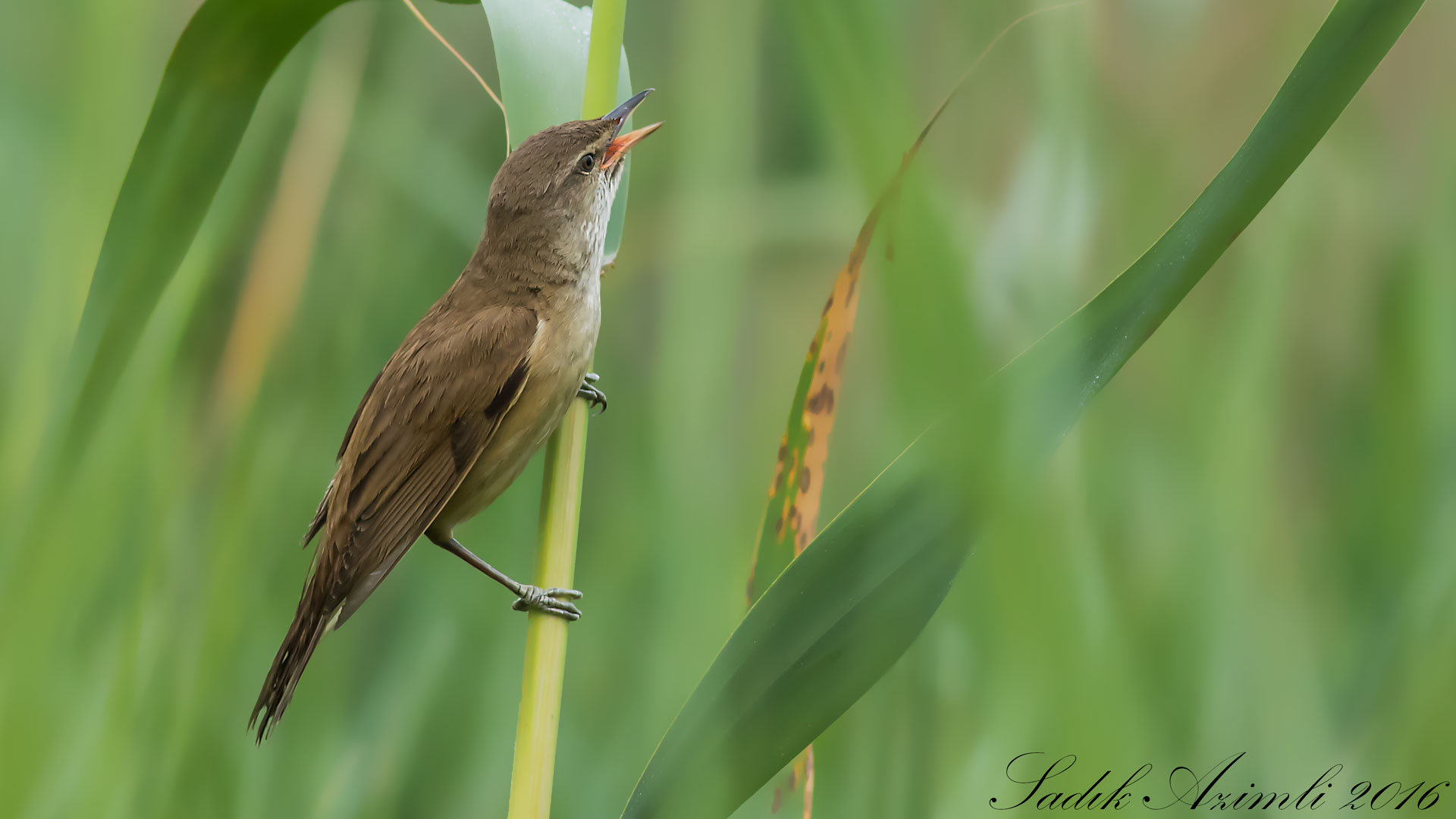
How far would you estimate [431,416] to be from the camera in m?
1.81

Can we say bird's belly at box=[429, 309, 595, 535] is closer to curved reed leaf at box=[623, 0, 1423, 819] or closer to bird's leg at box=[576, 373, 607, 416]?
bird's leg at box=[576, 373, 607, 416]

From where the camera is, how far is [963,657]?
1.50m

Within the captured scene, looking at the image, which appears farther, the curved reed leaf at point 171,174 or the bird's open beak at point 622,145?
the bird's open beak at point 622,145

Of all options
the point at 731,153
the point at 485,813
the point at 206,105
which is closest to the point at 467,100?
the point at 731,153

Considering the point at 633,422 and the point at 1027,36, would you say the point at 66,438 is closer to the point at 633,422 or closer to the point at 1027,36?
the point at 633,422

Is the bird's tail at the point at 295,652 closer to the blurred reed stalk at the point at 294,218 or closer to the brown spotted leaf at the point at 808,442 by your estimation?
the blurred reed stalk at the point at 294,218

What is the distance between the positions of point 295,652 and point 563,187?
100 centimetres

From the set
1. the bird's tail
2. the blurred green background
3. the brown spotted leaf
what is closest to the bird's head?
the blurred green background

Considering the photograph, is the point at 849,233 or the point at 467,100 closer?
the point at 849,233

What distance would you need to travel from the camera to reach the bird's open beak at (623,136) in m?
→ 1.81

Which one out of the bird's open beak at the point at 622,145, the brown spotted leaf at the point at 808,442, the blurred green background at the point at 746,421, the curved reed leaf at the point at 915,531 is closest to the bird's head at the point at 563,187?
the bird's open beak at the point at 622,145

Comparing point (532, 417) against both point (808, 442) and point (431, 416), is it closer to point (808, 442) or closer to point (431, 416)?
point (431, 416)

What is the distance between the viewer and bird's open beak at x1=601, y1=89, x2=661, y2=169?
1.81 m

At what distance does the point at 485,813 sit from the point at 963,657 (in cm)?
107
